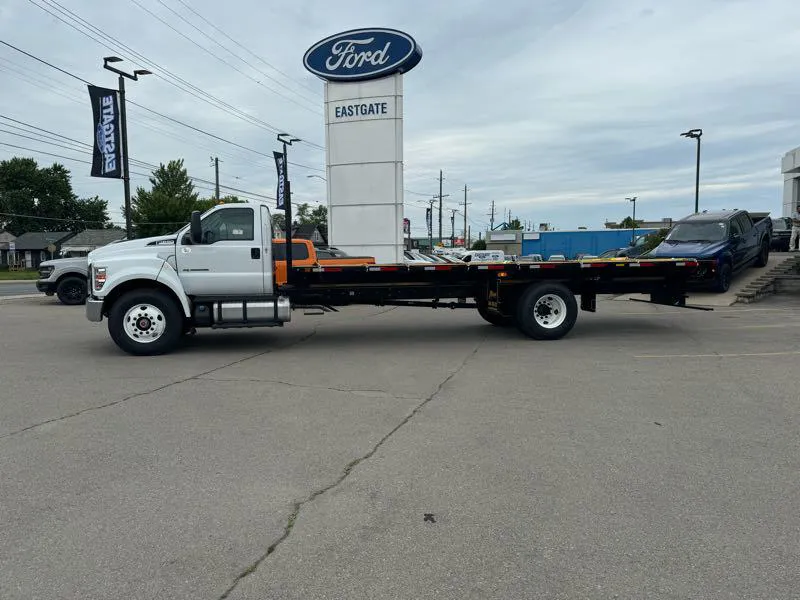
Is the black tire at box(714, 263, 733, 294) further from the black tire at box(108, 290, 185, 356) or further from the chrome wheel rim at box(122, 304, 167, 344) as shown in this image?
the chrome wheel rim at box(122, 304, 167, 344)

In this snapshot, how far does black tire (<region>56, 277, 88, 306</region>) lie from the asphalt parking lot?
10.5 meters

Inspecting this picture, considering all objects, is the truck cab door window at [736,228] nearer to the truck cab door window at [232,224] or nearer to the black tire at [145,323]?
the truck cab door window at [232,224]

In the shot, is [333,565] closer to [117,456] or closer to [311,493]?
[311,493]

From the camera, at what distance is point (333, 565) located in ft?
10.4

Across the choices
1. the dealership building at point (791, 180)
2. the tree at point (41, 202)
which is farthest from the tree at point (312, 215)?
the dealership building at point (791, 180)

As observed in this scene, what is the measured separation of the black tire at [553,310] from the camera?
36.0ft

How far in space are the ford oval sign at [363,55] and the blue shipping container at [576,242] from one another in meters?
30.7

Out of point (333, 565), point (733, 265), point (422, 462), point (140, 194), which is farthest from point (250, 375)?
point (140, 194)

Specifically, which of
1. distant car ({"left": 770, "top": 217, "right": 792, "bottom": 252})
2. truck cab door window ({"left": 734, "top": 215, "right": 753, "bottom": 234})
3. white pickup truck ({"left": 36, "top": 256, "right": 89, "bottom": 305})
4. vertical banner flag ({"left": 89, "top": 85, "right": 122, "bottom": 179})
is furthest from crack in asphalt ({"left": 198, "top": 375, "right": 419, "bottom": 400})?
distant car ({"left": 770, "top": 217, "right": 792, "bottom": 252})

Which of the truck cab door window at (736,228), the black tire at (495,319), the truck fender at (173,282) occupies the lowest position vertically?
the black tire at (495,319)

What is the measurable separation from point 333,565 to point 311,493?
970mm

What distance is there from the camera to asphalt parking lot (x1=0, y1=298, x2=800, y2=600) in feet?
10.2

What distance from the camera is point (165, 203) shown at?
56.0m

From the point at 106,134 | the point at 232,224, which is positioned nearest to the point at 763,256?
the point at 232,224
